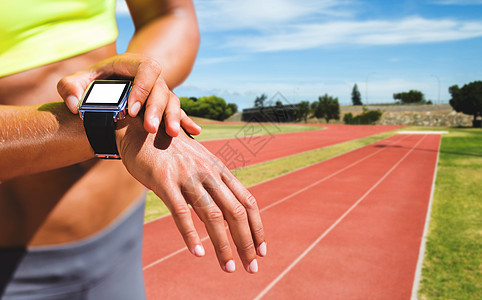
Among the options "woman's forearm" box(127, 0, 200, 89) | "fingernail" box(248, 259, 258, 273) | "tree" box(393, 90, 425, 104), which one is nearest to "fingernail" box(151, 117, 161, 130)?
"fingernail" box(248, 259, 258, 273)

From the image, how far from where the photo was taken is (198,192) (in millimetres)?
691

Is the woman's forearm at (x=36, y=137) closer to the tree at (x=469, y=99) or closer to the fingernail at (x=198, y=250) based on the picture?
the fingernail at (x=198, y=250)

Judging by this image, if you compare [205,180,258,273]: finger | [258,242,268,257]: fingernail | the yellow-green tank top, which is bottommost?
[258,242,268,257]: fingernail

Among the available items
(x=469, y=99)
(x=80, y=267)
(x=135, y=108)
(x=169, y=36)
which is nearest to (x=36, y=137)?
(x=135, y=108)

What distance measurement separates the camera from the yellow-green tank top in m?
1.00

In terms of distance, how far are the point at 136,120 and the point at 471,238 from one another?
724 cm

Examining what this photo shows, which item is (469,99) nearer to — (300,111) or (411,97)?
(411,97)

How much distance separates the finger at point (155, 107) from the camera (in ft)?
2.30

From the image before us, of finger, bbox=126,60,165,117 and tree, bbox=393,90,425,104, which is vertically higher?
tree, bbox=393,90,425,104

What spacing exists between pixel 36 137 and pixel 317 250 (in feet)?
18.9

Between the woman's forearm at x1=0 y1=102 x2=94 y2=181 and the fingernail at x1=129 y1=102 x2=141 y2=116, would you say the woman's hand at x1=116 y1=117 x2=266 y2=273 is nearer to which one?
the fingernail at x1=129 y1=102 x2=141 y2=116

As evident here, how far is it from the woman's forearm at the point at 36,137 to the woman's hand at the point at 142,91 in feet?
0.13

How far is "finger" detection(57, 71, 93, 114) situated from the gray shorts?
0.61 meters

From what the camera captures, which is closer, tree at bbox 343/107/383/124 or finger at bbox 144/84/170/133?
finger at bbox 144/84/170/133
